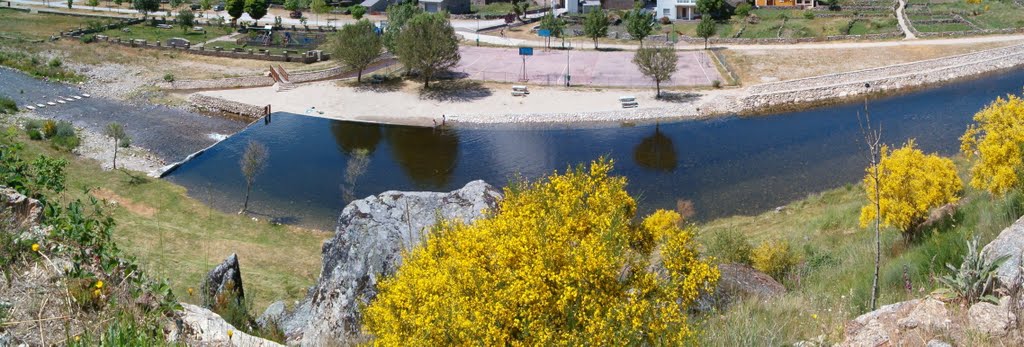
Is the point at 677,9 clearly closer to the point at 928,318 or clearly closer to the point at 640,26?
the point at 640,26

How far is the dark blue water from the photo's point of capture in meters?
34.2

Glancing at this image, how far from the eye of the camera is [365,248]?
16656 mm

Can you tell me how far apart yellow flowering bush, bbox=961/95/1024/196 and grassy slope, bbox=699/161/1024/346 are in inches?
18.5

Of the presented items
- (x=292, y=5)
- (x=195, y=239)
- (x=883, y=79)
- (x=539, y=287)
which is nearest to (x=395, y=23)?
(x=292, y=5)

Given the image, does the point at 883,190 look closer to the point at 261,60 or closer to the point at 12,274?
the point at 12,274

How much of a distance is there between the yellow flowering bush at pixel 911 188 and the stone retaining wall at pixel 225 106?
36015mm

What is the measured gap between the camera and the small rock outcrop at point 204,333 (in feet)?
23.4

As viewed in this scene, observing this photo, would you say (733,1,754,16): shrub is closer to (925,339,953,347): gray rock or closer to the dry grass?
the dry grass

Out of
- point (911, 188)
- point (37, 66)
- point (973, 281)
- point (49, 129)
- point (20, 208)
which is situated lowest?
point (911, 188)

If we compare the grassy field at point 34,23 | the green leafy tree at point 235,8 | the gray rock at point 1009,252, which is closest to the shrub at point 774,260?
the gray rock at point 1009,252

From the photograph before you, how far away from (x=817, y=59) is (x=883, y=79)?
6.56m

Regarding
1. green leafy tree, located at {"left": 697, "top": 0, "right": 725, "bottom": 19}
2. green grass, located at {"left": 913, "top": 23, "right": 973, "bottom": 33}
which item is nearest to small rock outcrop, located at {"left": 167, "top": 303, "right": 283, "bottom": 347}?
green grass, located at {"left": 913, "top": 23, "right": 973, "bottom": 33}

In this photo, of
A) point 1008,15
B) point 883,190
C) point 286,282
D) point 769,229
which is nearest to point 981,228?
point 883,190

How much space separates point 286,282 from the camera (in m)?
23.0
